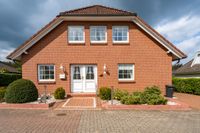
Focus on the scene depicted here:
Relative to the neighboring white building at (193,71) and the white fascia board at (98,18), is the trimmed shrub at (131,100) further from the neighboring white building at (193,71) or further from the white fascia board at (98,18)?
the neighboring white building at (193,71)

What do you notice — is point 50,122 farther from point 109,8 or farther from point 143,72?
point 109,8

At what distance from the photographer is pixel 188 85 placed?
57.6 ft

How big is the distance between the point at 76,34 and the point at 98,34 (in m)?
1.83

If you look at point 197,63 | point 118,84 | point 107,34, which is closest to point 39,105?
point 118,84

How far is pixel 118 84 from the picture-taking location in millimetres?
14305

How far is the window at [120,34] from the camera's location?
14539 mm

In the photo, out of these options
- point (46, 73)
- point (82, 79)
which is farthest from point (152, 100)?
point (46, 73)

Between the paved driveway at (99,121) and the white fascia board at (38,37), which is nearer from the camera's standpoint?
the paved driveway at (99,121)

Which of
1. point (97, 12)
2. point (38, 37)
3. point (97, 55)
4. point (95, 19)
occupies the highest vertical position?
point (97, 12)

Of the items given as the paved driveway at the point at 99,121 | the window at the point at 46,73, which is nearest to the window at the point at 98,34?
the window at the point at 46,73

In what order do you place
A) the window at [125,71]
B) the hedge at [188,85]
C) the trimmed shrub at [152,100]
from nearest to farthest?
the trimmed shrub at [152,100]
the window at [125,71]
the hedge at [188,85]

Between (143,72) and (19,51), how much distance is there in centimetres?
1010

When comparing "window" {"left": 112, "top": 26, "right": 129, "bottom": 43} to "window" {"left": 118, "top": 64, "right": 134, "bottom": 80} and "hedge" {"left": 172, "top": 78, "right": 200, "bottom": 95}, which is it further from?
"hedge" {"left": 172, "top": 78, "right": 200, "bottom": 95}

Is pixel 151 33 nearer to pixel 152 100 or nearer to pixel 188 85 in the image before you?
pixel 152 100
